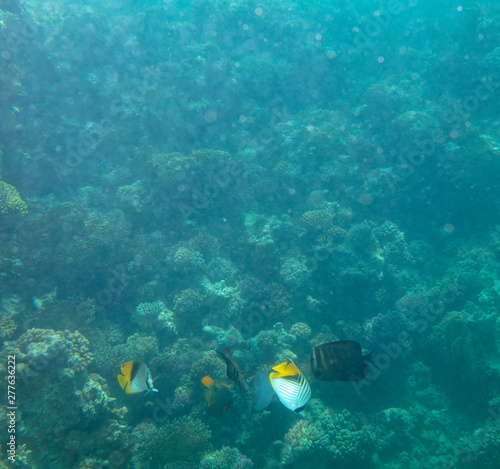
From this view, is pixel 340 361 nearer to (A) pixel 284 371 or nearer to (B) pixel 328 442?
(A) pixel 284 371

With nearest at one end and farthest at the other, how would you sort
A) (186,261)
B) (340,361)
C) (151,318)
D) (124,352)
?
1. (340,361)
2. (124,352)
3. (151,318)
4. (186,261)

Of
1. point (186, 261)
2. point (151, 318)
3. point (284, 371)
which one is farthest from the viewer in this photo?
point (186, 261)

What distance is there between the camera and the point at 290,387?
2.29 meters

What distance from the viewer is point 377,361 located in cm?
675

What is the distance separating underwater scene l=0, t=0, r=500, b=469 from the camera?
4953 millimetres

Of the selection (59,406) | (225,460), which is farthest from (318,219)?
(59,406)

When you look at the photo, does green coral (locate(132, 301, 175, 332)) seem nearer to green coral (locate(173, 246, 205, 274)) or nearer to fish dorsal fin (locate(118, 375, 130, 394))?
green coral (locate(173, 246, 205, 274))

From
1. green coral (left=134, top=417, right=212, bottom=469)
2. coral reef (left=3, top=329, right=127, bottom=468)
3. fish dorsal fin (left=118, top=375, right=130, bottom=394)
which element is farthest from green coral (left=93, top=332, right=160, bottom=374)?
fish dorsal fin (left=118, top=375, right=130, bottom=394)

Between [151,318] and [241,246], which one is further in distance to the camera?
[241,246]

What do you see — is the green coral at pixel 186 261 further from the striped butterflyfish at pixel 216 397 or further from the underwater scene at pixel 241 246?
the striped butterflyfish at pixel 216 397

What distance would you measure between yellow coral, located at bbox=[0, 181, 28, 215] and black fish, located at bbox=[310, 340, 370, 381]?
9.60m

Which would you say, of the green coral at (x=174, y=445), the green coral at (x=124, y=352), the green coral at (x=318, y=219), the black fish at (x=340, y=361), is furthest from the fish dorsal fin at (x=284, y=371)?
the green coral at (x=318, y=219)

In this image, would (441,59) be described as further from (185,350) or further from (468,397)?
(185,350)

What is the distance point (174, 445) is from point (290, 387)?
13.2 ft
